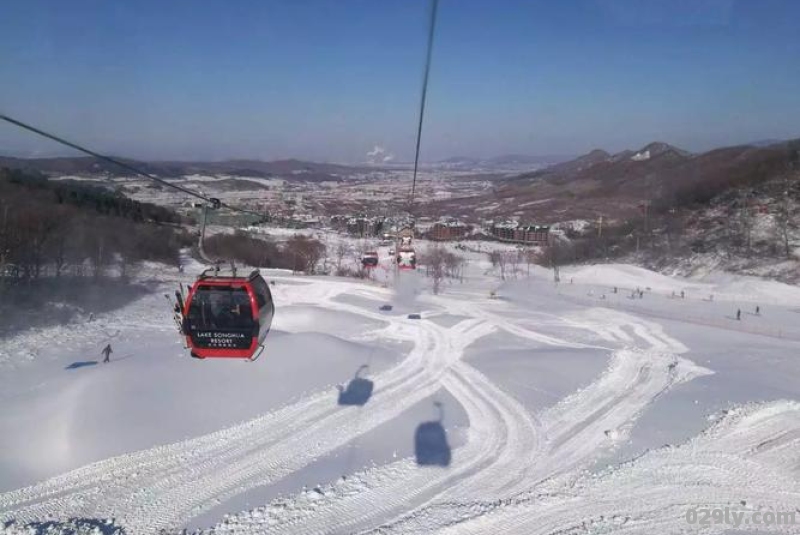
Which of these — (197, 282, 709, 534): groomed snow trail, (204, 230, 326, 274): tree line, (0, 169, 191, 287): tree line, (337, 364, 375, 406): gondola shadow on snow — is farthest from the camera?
(204, 230, 326, 274): tree line

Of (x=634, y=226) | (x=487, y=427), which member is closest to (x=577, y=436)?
(x=487, y=427)

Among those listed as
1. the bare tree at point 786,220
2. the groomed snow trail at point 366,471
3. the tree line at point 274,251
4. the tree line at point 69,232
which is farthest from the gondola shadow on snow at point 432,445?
the bare tree at point 786,220

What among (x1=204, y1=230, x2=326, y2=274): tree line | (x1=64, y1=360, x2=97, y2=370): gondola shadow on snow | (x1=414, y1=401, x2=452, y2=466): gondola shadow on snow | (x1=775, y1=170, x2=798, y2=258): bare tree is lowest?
(x1=64, y1=360, x2=97, y2=370): gondola shadow on snow

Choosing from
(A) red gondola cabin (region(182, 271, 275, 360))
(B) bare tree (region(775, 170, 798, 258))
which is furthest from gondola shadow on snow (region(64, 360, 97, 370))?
(B) bare tree (region(775, 170, 798, 258))

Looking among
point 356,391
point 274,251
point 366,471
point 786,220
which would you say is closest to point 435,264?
point 274,251

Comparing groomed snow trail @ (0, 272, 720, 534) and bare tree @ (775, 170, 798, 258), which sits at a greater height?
bare tree @ (775, 170, 798, 258)

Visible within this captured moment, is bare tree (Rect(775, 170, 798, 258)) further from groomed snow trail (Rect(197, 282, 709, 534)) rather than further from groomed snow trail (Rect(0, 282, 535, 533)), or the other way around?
groomed snow trail (Rect(0, 282, 535, 533))
